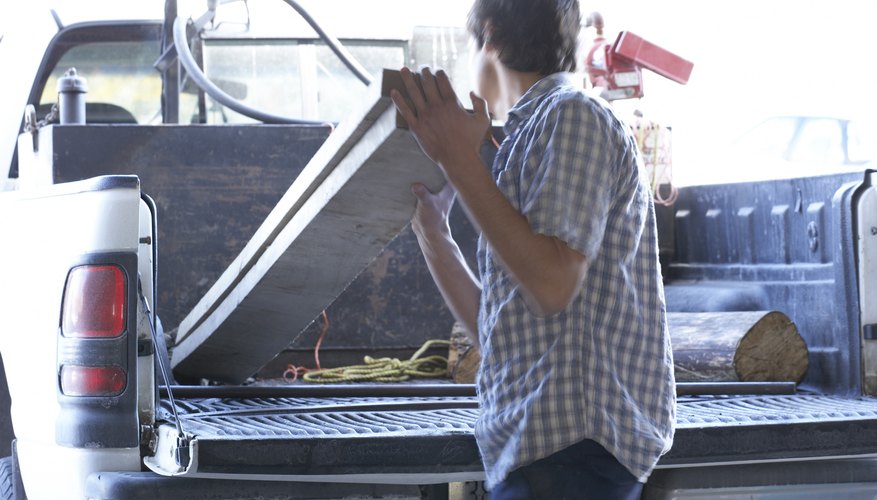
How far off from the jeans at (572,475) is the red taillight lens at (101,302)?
1021mm

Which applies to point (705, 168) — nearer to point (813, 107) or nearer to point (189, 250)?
point (813, 107)

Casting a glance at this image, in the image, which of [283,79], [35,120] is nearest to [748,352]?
[283,79]

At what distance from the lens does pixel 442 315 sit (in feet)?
12.7

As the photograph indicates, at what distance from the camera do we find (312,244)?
2.59 meters

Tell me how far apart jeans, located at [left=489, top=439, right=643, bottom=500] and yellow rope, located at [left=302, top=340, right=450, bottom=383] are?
1.85 m

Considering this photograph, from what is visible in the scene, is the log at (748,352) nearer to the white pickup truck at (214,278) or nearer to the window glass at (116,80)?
the white pickup truck at (214,278)

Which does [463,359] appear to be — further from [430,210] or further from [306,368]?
[430,210]

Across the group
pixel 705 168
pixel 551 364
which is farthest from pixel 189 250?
pixel 705 168

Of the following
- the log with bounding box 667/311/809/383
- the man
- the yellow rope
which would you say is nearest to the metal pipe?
the yellow rope

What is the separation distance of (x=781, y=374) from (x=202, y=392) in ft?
5.28

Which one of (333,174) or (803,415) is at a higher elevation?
(333,174)

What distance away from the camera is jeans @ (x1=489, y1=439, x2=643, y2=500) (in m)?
1.75

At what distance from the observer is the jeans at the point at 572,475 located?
1.75m

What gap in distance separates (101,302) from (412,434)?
2.30ft
